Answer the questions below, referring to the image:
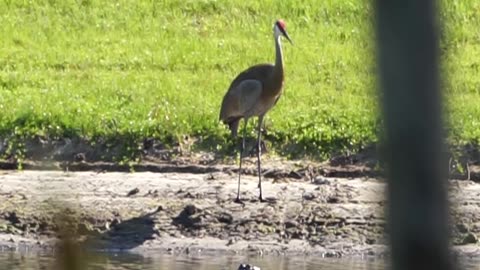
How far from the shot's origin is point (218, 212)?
32.3 feet

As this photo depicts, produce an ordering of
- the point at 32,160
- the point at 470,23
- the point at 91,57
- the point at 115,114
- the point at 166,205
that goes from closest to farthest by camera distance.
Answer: the point at 166,205 → the point at 32,160 → the point at 115,114 → the point at 91,57 → the point at 470,23

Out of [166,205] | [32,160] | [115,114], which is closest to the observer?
[166,205]

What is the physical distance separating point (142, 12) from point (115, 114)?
4272 mm

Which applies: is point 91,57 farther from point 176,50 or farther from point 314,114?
point 314,114

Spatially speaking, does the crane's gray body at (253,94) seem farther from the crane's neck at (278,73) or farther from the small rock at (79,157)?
the small rock at (79,157)

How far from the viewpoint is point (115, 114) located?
452 inches

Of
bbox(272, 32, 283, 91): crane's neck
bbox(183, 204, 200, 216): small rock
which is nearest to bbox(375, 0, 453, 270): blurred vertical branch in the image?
bbox(183, 204, 200, 216): small rock

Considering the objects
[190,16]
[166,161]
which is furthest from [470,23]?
[166,161]

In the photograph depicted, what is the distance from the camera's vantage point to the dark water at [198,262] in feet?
29.0

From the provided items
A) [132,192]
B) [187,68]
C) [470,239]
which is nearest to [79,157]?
[132,192]

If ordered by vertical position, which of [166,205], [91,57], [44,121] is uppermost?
[91,57]

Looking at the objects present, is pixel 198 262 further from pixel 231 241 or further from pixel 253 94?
pixel 253 94

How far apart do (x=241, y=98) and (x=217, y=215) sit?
1107mm

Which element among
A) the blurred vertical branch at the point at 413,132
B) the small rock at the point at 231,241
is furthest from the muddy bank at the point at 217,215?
the blurred vertical branch at the point at 413,132
